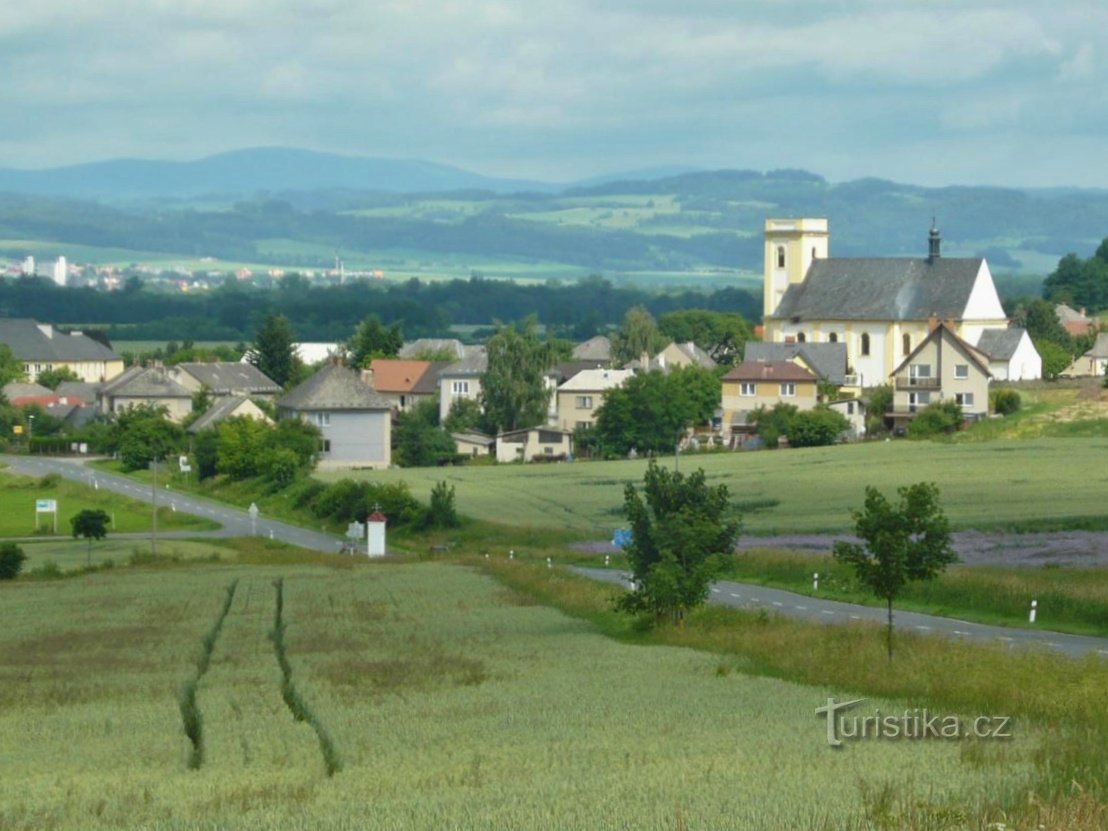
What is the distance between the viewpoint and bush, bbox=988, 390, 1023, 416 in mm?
92312

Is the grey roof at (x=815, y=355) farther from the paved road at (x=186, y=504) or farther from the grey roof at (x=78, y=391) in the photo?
the grey roof at (x=78, y=391)

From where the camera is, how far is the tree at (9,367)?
488ft

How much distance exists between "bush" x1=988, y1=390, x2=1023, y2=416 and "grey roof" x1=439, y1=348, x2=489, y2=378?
30124 mm

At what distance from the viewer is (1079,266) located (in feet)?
583

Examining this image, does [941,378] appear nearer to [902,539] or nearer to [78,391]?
[78,391]

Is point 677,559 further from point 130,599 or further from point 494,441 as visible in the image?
point 494,441

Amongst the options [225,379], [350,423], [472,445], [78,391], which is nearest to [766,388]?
[472,445]

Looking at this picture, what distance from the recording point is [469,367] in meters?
118

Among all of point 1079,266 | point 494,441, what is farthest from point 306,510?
point 1079,266

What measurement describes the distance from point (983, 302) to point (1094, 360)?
16871mm

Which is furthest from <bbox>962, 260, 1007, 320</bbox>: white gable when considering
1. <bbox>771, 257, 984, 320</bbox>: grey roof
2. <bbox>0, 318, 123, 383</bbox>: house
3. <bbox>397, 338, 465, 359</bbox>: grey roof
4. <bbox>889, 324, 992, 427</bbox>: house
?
<bbox>0, 318, 123, 383</bbox>: house

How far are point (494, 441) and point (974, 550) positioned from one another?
182 ft

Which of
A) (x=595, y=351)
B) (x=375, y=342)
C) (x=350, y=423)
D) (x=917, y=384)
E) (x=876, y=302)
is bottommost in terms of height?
(x=350, y=423)

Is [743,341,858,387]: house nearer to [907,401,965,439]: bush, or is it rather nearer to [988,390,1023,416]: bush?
[988,390,1023,416]: bush
